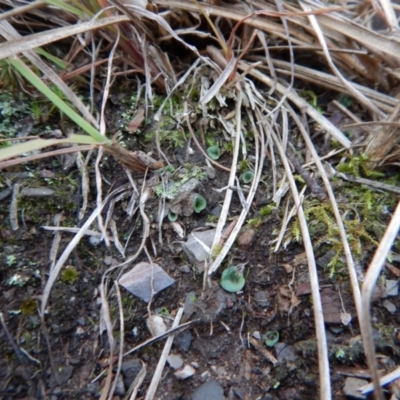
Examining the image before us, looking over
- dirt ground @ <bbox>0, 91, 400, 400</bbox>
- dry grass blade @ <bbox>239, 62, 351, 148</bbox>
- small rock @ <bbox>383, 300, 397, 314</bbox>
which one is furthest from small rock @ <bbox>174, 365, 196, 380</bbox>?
dry grass blade @ <bbox>239, 62, 351, 148</bbox>

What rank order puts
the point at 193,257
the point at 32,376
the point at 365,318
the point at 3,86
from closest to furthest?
the point at 365,318
the point at 32,376
the point at 193,257
the point at 3,86

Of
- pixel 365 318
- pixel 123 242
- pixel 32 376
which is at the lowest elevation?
pixel 32 376

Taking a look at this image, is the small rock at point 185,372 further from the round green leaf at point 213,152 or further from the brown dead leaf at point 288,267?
the round green leaf at point 213,152

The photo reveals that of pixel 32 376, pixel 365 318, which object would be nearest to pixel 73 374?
pixel 32 376

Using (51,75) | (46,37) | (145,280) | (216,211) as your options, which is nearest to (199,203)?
(216,211)

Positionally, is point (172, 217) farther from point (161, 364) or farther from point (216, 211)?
point (161, 364)

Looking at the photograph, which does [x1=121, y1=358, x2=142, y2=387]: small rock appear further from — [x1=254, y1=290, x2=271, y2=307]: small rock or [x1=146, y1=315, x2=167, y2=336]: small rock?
[x1=254, y1=290, x2=271, y2=307]: small rock

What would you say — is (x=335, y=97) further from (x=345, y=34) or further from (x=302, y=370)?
(x=302, y=370)
